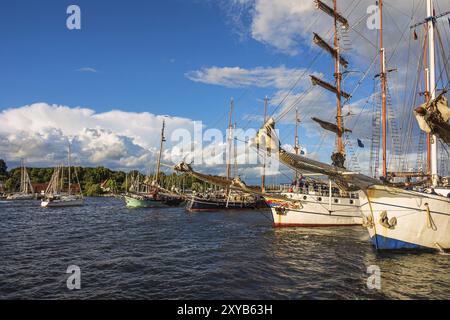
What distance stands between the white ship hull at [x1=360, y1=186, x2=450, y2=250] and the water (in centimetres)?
78

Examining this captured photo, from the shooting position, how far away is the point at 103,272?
1603 centimetres

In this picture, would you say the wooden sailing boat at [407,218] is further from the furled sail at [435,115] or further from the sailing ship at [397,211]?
the furled sail at [435,115]

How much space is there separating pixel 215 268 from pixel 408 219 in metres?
10.6

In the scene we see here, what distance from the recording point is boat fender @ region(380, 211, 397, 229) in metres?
19.0

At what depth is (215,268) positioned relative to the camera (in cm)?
1677

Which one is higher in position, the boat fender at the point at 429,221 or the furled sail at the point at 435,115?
the furled sail at the point at 435,115

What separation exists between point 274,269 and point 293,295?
4006 mm

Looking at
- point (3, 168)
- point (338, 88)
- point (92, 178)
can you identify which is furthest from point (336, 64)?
point (3, 168)

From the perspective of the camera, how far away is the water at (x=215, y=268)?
12.9 meters

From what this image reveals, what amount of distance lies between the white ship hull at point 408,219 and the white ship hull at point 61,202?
219 feet

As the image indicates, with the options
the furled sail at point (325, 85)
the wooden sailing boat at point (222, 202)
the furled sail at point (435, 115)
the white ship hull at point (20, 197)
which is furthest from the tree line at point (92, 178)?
the furled sail at point (435, 115)

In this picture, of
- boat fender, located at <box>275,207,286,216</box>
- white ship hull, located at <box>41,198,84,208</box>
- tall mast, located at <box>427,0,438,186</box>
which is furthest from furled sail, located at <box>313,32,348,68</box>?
white ship hull, located at <box>41,198,84,208</box>
